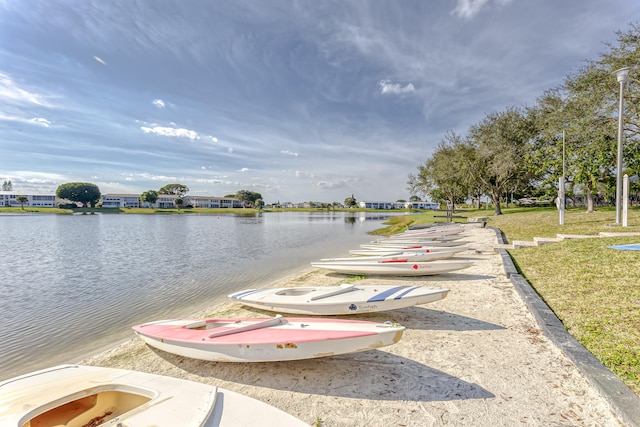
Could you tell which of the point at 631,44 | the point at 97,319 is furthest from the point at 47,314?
the point at 631,44

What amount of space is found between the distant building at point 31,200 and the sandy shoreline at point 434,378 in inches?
5688

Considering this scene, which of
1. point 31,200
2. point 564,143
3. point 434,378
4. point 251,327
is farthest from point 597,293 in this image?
point 31,200

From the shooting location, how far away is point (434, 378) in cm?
383

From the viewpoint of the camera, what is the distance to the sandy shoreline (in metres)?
3.12

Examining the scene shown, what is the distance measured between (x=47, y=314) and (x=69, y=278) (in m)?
5.03

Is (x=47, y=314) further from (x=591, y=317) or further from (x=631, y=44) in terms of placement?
(x=631, y=44)

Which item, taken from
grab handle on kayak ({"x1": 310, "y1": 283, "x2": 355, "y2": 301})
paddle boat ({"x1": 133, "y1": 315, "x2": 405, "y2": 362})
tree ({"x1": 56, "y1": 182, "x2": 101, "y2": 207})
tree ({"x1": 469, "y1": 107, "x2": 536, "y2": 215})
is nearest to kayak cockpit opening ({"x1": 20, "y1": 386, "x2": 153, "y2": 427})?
paddle boat ({"x1": 133, "y1": 315, "x2": 405, "y2": 362})

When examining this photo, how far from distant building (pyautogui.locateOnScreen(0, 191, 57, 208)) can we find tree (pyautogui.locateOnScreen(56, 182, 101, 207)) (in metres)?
19.0

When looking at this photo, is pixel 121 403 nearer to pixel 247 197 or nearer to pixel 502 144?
pixel 502 144

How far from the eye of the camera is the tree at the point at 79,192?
9706cm

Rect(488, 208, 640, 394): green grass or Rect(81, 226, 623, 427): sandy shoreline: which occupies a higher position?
Rect(488, 208, 640, 394): green grass

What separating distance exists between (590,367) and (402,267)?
19.0ft

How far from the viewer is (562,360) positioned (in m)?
4.01

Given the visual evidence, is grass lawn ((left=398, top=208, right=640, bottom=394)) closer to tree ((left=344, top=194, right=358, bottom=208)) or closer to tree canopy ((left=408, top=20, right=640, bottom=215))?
tree canopy ((left=408, top=20, right=640, bottom=215))
